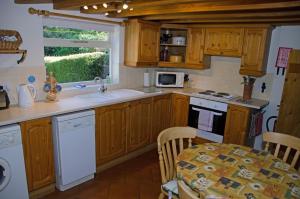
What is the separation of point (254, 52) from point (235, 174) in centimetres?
216

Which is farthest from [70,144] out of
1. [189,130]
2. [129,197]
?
[189,130]

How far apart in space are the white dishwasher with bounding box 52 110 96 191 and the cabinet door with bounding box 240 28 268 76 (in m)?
2.25

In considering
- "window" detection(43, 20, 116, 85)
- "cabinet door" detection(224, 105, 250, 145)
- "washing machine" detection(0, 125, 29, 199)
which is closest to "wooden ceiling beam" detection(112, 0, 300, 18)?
"window" detection(43, 20, 116, 85)

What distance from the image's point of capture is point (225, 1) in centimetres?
208

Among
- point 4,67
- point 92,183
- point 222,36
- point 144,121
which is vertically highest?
point 222,36

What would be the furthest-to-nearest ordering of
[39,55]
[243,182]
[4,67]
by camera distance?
[39,55] < [4,67] < [243,182]

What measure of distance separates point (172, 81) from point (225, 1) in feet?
6.90

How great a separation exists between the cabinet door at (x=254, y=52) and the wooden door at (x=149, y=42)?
4.37ft

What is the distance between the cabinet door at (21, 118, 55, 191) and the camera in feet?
7.50

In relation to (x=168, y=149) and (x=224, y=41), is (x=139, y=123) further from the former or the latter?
(x=224, y=41)

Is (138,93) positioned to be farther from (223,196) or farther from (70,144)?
(223,196)

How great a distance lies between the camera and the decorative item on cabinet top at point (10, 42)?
237 centimetres

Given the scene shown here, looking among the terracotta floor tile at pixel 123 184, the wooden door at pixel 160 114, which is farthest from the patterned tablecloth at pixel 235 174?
the wooden door at pixel 160 114

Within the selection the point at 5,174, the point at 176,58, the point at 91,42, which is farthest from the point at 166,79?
the point at 5,174
